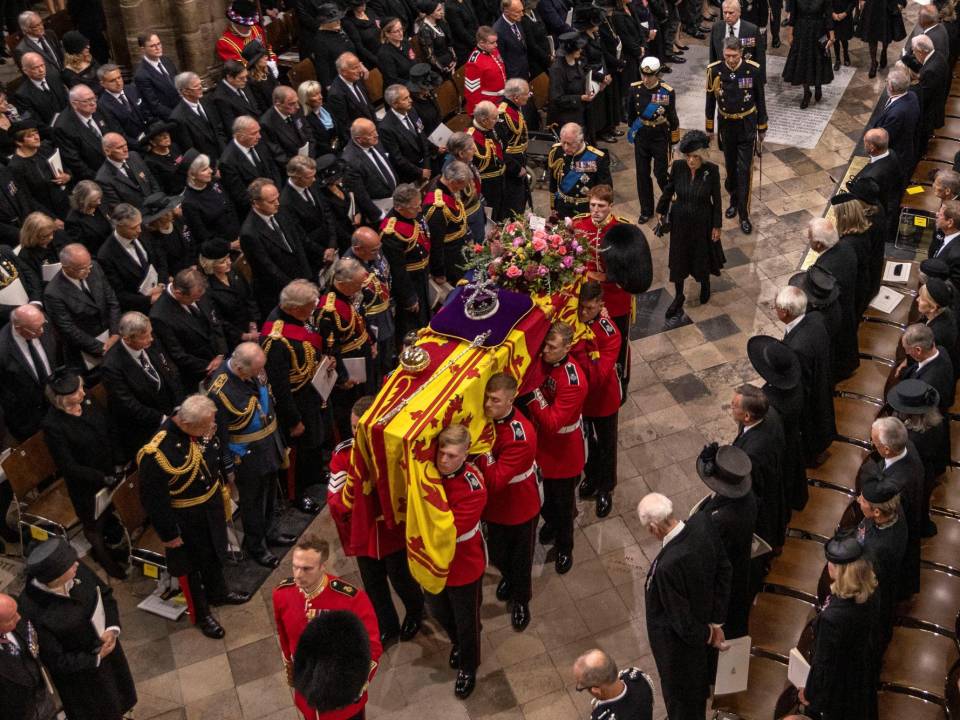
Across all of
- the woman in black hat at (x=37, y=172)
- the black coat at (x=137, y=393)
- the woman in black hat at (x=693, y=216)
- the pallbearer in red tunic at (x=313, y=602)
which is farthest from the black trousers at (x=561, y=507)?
the woman in black hat at (x=37, y=172)

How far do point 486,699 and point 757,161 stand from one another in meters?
7.34

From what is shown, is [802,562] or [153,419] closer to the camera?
[802,562]

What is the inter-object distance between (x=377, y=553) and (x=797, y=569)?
8.18ft

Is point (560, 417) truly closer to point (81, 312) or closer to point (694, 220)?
point (694, 220)

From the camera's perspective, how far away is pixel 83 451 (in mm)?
7055

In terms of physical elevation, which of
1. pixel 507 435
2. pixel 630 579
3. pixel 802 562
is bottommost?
pixel 630 579

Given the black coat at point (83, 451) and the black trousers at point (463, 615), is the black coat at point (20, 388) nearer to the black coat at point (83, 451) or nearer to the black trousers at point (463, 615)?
the black coat at point (83, 451)

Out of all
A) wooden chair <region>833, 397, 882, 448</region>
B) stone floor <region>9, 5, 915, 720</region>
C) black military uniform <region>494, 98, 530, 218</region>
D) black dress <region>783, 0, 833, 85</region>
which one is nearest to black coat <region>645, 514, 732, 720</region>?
stone floor <region>9, 5, 915, 720</region>

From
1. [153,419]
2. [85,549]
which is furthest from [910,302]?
[85,549]

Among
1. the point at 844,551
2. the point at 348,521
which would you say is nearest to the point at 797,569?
the point at 844,551

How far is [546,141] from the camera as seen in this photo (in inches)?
463

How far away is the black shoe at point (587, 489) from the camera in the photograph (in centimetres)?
803

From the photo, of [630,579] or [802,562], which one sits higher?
[802,562]

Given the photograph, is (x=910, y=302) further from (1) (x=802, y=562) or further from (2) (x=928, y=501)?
(1) (x=802, y=562)
